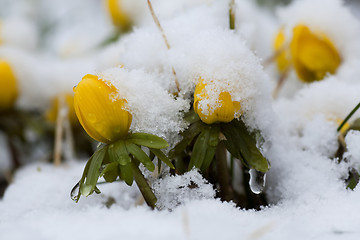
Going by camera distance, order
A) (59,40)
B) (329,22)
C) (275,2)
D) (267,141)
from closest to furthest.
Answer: (267,141), (329,22), (275,2), (59,40)

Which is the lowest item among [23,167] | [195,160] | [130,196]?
[23,167]

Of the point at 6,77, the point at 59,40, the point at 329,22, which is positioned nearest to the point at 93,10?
the point at 59,40

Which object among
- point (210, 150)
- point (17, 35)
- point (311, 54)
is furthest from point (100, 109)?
point (17, 35)

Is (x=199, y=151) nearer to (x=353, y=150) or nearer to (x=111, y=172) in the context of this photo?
(x=111, y=172)

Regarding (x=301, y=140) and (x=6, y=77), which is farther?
(x=6, y=77)

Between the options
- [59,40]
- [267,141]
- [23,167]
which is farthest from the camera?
[59,40]

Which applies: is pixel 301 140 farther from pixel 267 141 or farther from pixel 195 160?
pixel 195 160

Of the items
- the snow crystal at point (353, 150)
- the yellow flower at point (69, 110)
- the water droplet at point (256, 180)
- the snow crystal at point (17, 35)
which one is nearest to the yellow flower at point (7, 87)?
the yellow flower at point (69, 110)
